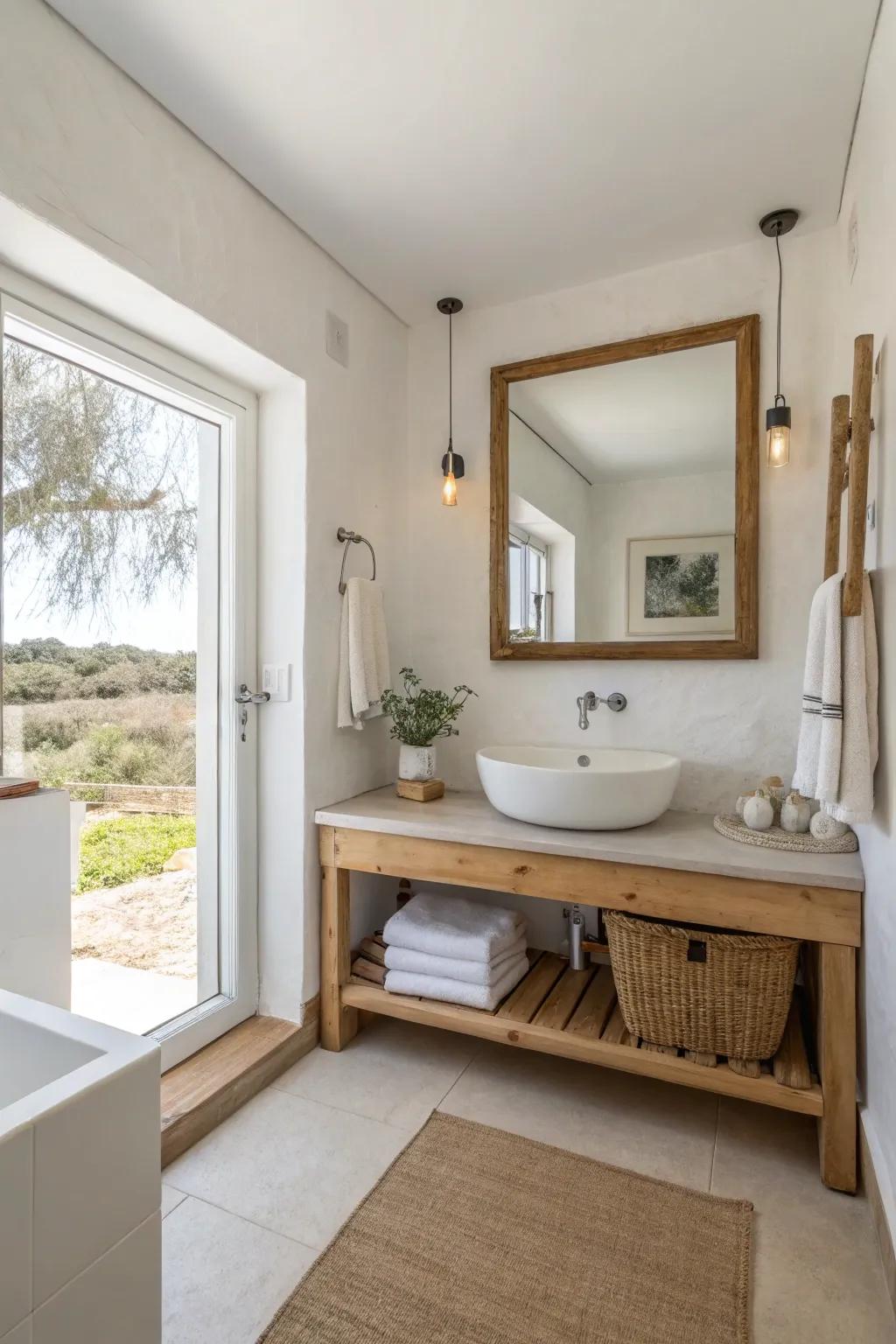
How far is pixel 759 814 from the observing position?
1868mm

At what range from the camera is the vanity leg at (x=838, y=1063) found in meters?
1.57

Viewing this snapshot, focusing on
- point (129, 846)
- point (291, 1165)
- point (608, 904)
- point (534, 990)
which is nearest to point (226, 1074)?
point (291, 1165)

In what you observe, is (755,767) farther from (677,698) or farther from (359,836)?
(359,836)

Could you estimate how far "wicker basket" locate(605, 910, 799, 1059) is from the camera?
5.50ft

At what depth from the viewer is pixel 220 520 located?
2.13 meters

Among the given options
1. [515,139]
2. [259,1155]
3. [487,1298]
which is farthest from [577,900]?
[515,139]

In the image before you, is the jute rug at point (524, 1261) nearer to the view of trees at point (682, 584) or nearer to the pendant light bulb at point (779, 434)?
the view of trees at point (682, 584)

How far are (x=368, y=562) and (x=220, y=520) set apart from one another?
531 mm

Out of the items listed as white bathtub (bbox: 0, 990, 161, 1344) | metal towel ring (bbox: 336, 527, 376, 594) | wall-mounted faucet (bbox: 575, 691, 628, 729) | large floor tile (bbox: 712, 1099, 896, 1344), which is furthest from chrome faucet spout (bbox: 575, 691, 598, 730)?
white bathtub (bbox: 0, 990, 161, 1344)

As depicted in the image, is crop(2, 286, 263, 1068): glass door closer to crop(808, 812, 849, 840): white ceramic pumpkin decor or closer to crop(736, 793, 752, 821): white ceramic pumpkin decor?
crop(736, 793, 752, 821): white ceramic pumpkin decor

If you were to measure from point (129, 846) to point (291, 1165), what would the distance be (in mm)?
843

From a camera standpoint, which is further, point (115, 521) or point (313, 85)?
point (115, 521)

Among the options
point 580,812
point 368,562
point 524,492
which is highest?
point 524,492

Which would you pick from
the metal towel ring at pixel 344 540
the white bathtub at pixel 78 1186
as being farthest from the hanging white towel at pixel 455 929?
the white bathtub at pixel 78 1186
